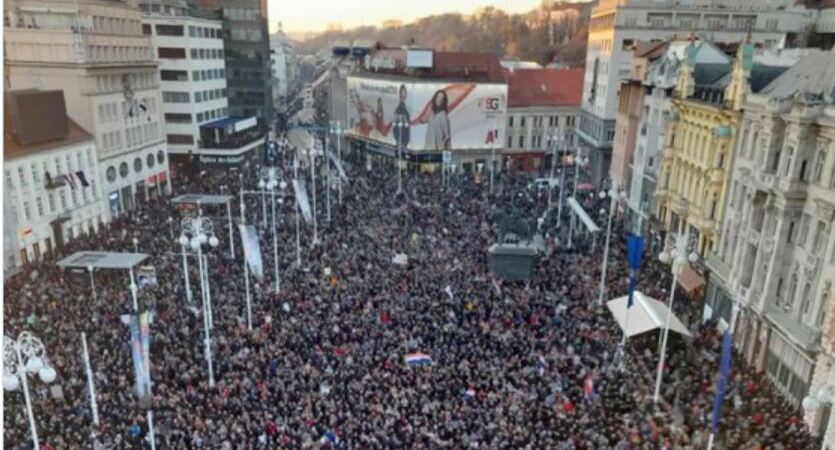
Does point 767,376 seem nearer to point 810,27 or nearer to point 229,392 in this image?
point 229,392

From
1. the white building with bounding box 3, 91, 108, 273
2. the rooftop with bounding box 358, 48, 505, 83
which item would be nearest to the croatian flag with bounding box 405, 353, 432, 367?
the white building with bounding box 3, 91, 108, 273

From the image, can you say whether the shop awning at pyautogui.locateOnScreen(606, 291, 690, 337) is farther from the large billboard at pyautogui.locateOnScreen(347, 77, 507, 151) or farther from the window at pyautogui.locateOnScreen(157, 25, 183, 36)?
the window at pyautogui.locateOnScreen(157, 25, 183, 36)

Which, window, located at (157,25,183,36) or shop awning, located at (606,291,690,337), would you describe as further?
window, located at (157,25,183,36)

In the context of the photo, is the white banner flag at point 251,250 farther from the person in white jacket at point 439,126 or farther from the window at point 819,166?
the person in white jacket at point 439,126

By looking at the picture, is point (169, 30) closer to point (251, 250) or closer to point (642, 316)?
point (251, 250)

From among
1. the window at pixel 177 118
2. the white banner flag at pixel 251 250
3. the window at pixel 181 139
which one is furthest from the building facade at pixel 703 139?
the window at pixel 177 118

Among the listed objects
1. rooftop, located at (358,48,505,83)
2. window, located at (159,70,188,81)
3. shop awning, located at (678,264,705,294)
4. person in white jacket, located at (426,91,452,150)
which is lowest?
shop awning, located at (678,264,705,294)

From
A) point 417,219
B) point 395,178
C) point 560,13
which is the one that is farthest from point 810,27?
point 560,13
